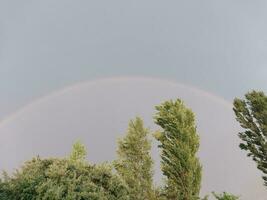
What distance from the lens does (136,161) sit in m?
27.4

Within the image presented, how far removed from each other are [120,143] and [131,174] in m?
2.61

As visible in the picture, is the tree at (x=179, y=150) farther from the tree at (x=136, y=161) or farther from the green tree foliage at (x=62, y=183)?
the green tree foliage at (x=62, y=183)

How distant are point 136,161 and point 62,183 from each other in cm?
946

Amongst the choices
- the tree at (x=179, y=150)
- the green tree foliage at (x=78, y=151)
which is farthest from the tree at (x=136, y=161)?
the green tree foliage at (x=78, y=151)

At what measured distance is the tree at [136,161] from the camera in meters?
26.1

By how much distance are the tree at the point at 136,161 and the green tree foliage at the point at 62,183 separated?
576cm

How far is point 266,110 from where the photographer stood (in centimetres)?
2888

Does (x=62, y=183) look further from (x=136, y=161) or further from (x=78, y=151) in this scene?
(x=78, y=151)

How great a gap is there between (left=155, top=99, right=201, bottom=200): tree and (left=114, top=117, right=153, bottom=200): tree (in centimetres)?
131

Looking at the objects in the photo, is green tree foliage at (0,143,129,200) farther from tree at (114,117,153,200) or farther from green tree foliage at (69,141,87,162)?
green tree foliage at (69,141,87,162)

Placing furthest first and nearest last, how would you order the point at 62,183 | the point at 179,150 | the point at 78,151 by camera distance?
the point at 78,151 → the point at 179,150 → the point at 62,183

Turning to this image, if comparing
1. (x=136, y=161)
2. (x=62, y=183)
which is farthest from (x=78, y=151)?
(x=62, y=183)

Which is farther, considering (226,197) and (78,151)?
(78,151)

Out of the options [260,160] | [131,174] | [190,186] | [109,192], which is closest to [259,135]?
[260,160]
